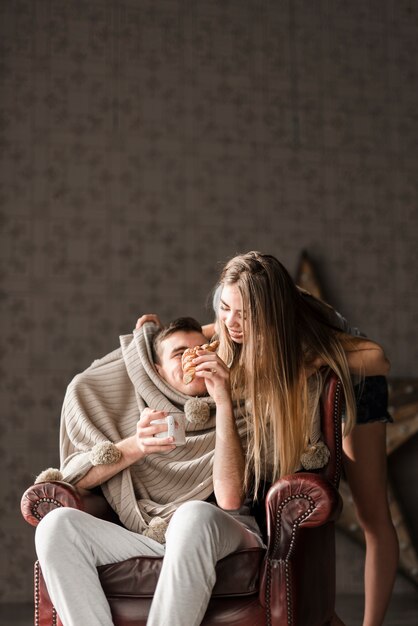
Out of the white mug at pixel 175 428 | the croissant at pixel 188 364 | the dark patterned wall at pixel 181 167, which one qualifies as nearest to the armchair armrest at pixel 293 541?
the white mug at pixel 175 428

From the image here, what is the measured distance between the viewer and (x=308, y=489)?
2.07m

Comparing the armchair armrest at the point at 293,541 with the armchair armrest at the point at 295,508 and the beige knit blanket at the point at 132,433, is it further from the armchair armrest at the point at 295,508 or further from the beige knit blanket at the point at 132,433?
the beige knit blanket at the point at 132,433

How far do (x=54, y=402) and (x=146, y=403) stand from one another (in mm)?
1202

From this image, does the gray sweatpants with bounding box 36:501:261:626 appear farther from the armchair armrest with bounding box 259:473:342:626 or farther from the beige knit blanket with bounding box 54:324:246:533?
the beige knit blanket with bounding box 54:324:246:533

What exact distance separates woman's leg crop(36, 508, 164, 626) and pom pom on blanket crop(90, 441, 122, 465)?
0.20 m

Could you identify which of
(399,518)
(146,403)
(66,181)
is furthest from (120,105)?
(399,518)

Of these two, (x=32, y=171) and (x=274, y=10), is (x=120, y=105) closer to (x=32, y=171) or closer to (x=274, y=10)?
(x=32, y=171)

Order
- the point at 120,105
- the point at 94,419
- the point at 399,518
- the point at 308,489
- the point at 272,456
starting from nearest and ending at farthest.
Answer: the point at 308,489 → the point at 272,456 → the point at 94,419 → the point at 399,518 → the point at 120,105

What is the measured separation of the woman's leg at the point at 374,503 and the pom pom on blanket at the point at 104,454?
2.71 ft

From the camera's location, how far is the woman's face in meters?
2.28

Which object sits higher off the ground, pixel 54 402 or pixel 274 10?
pixel 274 10

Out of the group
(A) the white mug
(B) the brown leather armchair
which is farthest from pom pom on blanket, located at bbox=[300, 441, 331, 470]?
(A) the white mug

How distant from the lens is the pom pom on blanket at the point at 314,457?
7.45 feet

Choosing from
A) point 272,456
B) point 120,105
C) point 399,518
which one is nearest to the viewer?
point 272,456
